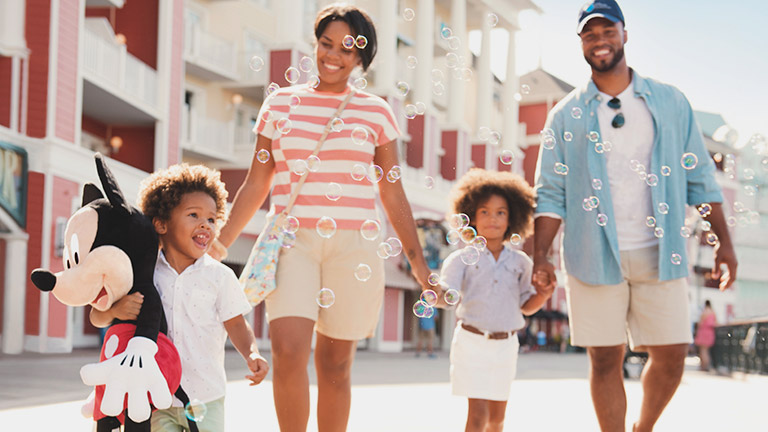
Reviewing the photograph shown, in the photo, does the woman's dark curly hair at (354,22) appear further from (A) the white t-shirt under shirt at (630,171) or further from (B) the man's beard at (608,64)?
(A) the white t-shirt under shirt at (630,171)

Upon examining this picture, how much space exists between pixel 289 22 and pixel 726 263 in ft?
69.6

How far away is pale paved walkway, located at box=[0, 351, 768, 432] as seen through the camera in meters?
6.61

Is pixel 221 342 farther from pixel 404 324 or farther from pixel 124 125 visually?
pixel 404 324

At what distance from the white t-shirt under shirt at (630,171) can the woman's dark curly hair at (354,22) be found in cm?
120

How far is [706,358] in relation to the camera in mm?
20609

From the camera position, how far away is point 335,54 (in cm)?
406

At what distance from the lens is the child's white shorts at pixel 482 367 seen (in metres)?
4.74

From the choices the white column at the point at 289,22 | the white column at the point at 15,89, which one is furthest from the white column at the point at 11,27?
the white column at the point at 289,22

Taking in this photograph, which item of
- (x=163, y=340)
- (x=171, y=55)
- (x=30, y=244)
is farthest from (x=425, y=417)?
(x=171, y=55)

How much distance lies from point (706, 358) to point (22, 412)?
55.2 feet

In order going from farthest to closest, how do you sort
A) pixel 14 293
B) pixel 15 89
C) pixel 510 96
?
pixel 510 96 < pixel 15 89 < pixel 14 293

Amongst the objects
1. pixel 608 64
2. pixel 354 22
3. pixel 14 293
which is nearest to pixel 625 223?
pixel 608 64

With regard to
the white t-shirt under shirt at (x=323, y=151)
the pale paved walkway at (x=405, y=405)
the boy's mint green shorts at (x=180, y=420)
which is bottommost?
the pale paved walkway at (x=405, y=405)

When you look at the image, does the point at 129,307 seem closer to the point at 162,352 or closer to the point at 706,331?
the point at 162,352
